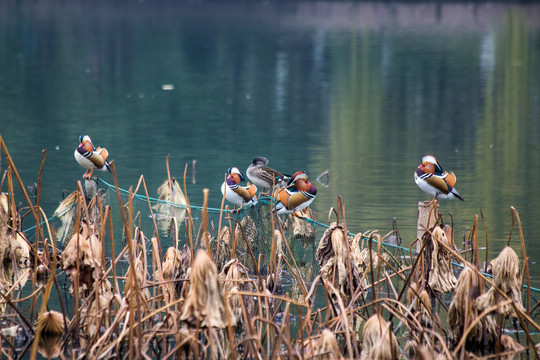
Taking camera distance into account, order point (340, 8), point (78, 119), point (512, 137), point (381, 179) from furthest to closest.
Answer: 1. point (340, 8)
2. point (78, 119)
3. point (512, 137)
4. point (381, 179)

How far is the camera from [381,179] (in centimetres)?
1767

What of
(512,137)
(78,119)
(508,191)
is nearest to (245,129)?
(78,119)

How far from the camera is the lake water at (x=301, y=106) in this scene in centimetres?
1706

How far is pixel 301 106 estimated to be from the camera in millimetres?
30344

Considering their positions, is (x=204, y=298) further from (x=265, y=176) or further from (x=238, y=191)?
(x=265, y=176)

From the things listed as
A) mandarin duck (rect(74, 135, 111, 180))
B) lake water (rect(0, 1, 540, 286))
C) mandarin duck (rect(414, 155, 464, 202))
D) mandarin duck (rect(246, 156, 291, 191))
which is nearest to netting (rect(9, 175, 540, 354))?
mandarin duck (rect(74, 135, 111, 180))

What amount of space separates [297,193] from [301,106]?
70.2ft

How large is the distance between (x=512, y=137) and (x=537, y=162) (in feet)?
11.9

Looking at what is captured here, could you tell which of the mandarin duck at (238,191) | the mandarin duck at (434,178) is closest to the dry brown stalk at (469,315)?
the mandarin duck at (434,178)

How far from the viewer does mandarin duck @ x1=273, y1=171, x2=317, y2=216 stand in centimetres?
909

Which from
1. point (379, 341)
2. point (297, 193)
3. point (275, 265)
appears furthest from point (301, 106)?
point (379, 341)

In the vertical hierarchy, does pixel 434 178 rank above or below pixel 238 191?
above

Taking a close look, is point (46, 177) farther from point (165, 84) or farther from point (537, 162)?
point (165, 84)

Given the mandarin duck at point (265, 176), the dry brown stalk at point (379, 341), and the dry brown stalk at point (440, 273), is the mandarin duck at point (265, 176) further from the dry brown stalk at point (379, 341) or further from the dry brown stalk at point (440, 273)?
the dry brown stalk at point (379, 341)
